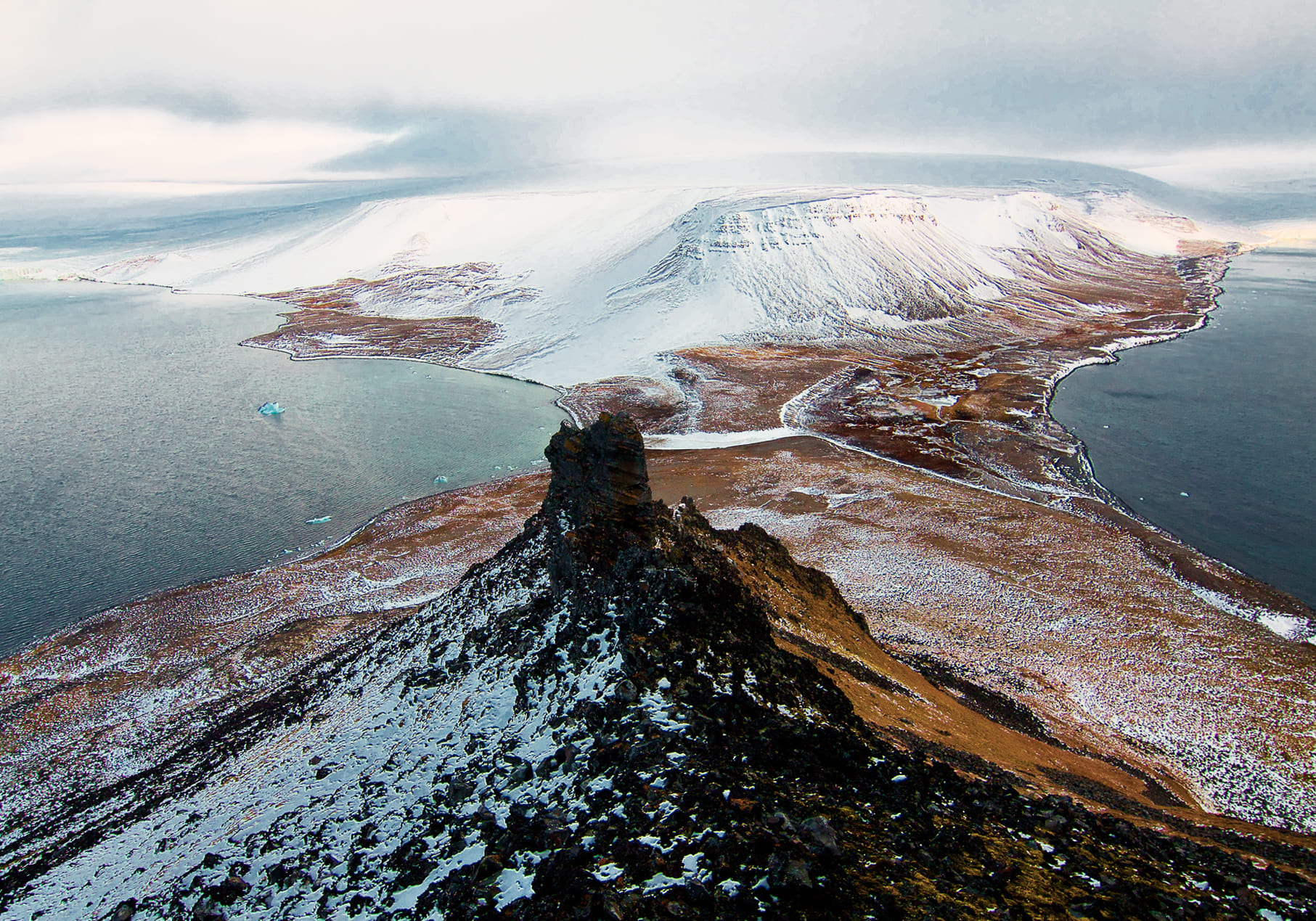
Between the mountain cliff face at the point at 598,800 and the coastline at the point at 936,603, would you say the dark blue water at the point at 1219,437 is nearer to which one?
the coastline at the point at 936,603

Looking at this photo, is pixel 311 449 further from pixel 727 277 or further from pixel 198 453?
pixel 727 277

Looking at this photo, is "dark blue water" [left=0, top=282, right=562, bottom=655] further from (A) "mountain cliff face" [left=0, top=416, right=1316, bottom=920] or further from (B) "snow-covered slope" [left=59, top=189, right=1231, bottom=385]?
(A) "mountain cliff face" [left=0, top=416, right=1316, bottom=920]

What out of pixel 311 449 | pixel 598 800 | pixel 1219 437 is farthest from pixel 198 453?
pixel 1219 437

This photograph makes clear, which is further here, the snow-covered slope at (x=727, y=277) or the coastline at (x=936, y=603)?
the snow-covered slope at (x=727, y=277)

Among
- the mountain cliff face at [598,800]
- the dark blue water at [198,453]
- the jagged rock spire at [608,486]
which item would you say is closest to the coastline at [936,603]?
the dark blue water at [198,453]

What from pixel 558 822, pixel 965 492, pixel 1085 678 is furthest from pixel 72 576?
pixel 965 492

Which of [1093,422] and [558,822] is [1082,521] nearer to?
[1093,422]

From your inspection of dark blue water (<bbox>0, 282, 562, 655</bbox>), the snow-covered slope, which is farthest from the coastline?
the snow-covered slope
